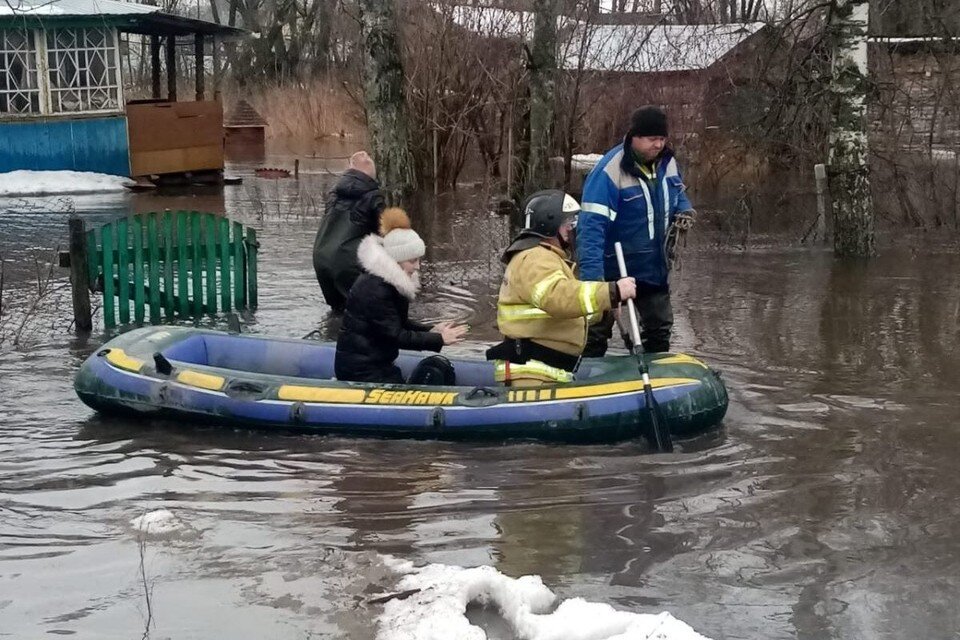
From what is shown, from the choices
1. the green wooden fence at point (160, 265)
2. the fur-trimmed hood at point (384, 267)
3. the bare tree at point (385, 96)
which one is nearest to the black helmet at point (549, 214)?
the fur-trimmed hood at point (384, 267)

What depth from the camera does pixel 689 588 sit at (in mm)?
4965

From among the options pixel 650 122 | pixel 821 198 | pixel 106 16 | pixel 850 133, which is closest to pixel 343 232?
pixel 650 122

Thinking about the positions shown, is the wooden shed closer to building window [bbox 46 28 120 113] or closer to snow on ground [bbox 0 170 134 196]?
building window [bbox 46 28 120 113]

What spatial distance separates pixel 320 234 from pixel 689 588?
19.7 ft

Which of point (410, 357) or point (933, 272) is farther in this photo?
point (933, 272)

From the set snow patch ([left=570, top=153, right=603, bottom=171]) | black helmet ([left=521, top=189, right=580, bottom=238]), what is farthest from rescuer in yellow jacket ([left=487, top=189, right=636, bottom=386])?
snow patch ([left=570, top=153, right=603, bottom=171])

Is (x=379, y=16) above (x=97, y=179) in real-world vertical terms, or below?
above

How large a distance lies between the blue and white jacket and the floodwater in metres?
1.16

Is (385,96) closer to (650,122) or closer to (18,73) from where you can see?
(650,122)

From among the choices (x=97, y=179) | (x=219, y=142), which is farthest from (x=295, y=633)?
(x=219, y=142)

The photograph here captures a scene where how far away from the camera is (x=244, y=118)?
110ft

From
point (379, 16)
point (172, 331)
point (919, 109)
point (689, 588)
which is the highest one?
point (379, 16)

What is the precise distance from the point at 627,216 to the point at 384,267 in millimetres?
1645

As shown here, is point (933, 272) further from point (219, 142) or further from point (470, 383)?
point (219, 142)
